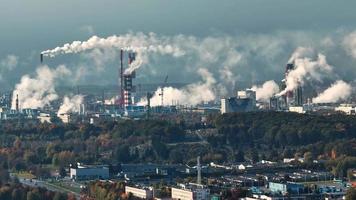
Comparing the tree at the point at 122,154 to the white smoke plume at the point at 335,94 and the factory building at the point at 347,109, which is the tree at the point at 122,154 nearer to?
the factory building at the point at 347,109

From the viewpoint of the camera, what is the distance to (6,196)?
24719 millimetres

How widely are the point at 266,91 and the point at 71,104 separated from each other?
26.7 ft

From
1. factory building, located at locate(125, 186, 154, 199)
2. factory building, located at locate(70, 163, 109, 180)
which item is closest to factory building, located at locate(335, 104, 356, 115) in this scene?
factory building, located at locate(70, 163, 109, 180)

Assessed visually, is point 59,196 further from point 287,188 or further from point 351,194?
point 351,194

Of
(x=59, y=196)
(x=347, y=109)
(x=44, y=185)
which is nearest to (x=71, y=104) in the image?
(x=347, y=109)

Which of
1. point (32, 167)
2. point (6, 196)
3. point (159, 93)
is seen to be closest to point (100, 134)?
point (32, 167)

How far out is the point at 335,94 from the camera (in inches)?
2265

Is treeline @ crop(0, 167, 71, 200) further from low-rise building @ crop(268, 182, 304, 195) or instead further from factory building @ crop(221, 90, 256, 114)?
factory building @ crop(221, 90, 256, 114)

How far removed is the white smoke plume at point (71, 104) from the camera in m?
53.2

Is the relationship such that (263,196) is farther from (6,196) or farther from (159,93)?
(159,93)

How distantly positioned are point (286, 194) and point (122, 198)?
2.63m

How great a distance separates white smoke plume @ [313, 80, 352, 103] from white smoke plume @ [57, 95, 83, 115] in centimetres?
893

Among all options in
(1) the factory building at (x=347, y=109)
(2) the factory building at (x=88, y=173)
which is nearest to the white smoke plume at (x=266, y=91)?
(1) the factory building at (x=347, y=109)

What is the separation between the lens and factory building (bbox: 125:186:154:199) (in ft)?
80.4
